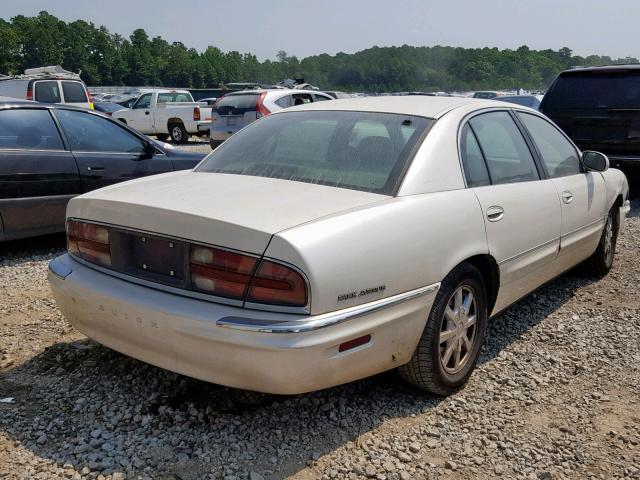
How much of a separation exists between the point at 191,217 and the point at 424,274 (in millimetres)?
1047

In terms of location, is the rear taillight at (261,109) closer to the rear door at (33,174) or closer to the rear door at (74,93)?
the rear door at (74,93)

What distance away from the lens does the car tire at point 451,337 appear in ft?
9.77

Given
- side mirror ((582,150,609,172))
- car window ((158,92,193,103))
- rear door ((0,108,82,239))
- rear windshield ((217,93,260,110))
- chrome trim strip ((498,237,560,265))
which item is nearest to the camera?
chrome trim strip ((498,237,560,265))

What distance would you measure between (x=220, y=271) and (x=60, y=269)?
108cm

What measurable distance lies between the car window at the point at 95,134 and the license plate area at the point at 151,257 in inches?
137

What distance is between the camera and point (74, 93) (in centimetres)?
1667

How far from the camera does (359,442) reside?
2.80 metres

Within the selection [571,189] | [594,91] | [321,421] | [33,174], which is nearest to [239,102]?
[594,91]

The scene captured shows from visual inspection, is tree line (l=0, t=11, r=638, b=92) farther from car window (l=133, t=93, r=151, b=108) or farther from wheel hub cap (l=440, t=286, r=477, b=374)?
wheel hub cap (l=440, t=286, r=477, b=374)

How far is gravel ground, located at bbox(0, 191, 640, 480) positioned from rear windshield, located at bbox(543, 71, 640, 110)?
492 cm

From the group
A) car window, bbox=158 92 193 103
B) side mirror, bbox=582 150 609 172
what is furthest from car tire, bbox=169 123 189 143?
side mirror, bbox=582 150 609 172

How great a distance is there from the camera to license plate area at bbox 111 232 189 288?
265 centimetres

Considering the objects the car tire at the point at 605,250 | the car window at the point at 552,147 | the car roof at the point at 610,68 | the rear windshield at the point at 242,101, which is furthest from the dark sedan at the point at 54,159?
the rear windshield at the point at 242,101

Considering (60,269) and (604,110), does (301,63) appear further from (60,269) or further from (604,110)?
(60,269)
